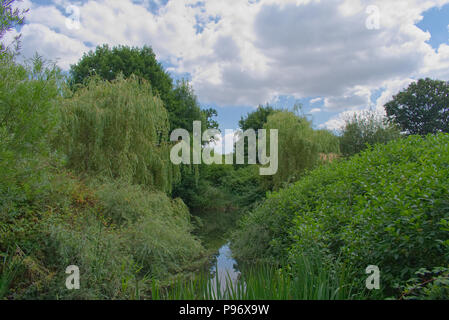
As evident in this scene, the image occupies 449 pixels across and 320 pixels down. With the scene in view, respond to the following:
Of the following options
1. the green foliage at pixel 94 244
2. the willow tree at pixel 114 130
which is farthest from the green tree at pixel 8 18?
the willow tree at pixel 114 130

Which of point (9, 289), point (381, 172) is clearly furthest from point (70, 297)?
point (381, 172)

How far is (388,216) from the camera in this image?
3312 millimetres

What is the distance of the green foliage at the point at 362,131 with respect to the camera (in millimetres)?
16750

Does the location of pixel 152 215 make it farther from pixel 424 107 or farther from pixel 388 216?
pixel 424 107

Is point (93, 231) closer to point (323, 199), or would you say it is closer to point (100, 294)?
point (100, 294)

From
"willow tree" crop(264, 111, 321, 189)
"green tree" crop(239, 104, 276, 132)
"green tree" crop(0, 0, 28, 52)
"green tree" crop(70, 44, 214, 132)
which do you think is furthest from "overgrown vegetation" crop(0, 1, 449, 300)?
"green tree" crop(239, 104, 276, 132)

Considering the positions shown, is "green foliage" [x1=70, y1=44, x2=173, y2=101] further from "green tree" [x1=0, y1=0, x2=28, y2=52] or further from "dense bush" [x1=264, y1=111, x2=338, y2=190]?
Result: "green tree" [x1=0, y1=0, x2=28, y2=52]

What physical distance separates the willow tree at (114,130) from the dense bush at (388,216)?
484cm

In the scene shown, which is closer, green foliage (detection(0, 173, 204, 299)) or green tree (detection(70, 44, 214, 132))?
green foliage (detection(0, 173, 204, 299))

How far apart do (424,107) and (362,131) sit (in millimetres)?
14991

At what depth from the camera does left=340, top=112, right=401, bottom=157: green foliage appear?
55.0 feet

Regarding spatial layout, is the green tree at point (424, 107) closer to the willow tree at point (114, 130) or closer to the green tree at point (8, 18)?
the willow tree at point (114, 130)

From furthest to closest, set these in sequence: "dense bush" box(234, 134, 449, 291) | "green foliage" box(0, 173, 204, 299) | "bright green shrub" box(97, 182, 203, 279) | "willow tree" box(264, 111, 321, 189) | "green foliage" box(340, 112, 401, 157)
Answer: "green foliage" box(340, 112, 401, 157)
"willow tree" box(264, 111, 321, 189)
"bright green shrub" box(97, 182, 203, 279)
"green foliage" box(0, 173, 204, 299)
"dense bush" box(234, 134, 449, 291)

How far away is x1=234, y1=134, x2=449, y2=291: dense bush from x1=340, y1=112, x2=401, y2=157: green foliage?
1077 cm
